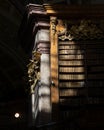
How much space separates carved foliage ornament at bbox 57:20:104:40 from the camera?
28.1 feet

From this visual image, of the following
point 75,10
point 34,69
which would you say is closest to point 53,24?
point 75,10

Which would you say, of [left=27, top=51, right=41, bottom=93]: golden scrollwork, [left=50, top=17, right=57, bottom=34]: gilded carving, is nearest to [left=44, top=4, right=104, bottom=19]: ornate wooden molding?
[left=50, top=17, right=57, bottom=34]: gilded carving

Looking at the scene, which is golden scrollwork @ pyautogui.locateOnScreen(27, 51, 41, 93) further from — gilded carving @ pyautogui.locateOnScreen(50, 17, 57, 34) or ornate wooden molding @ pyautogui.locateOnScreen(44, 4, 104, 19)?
ornate wooden molding @ pyautogui.locateOnScreen(44, 4, 104, 19)

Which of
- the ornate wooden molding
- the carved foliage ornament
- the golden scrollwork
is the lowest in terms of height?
the golden scrollwork

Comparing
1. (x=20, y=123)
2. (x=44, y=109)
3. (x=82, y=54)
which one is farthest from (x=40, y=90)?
(x=20, y=123)

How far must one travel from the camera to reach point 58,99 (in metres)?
8.12

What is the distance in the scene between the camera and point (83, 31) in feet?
28.2

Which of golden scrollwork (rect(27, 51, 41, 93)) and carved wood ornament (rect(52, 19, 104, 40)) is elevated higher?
carved wood ornament (rect(52, 19, 104, 40))

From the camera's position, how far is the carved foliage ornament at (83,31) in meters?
8.56

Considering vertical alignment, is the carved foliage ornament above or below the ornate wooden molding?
below

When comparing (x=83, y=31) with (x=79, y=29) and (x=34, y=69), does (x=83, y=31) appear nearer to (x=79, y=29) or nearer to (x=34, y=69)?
(x=79, y=29)

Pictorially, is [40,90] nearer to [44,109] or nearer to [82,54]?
[44,109]

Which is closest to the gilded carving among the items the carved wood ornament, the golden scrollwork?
the carved wood ornament

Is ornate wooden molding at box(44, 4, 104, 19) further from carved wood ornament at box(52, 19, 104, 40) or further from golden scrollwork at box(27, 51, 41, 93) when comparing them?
golden scrollwork at box(27, 51, 41, 93)
